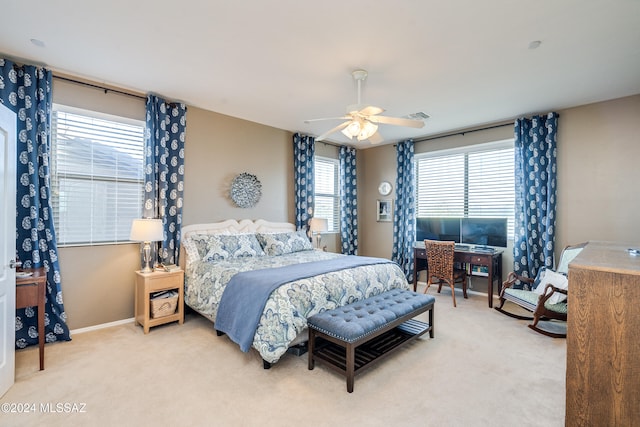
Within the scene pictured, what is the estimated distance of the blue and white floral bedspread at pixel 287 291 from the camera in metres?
2.39

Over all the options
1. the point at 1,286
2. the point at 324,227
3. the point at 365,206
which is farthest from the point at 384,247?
the point at 1,286

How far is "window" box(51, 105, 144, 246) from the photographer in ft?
10.4

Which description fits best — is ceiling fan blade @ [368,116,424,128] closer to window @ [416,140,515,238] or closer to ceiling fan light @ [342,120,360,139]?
ceiling fan light @ [342,120,360,139]

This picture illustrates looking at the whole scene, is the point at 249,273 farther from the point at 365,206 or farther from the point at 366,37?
the point at 365,206

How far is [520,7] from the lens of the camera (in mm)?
2068

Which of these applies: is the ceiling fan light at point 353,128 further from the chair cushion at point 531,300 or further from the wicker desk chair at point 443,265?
the chair cushion at point 531,300

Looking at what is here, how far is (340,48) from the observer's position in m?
2.61

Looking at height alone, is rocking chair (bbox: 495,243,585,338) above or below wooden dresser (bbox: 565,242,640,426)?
below

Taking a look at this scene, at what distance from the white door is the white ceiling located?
91 cm

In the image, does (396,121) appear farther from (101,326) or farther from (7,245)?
→ (101,326)

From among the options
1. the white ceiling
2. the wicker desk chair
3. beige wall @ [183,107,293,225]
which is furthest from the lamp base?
the wicker desk chair

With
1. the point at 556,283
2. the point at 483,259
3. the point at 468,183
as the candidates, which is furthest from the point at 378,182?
the point at 556,283

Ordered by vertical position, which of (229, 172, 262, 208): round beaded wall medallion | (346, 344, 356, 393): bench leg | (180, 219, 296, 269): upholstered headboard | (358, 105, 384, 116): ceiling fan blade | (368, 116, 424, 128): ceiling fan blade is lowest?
(346, 344, 356, 393): bench leg

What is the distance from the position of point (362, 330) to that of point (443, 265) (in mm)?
2662
